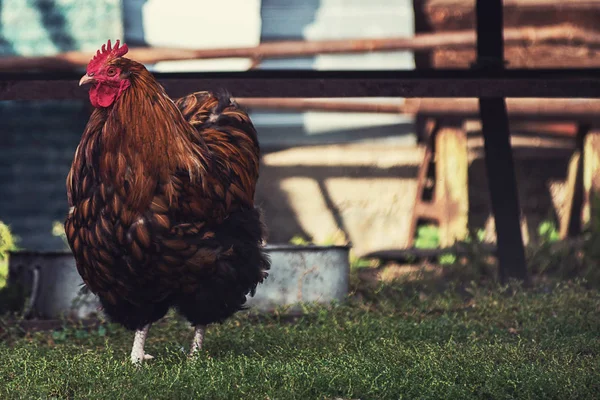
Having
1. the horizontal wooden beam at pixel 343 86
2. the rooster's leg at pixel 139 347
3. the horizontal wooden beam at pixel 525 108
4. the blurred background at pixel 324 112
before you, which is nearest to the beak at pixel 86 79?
the rooster's leg at pixel 139 347

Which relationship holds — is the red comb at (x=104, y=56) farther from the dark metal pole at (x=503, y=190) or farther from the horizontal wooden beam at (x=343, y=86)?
the dark metal pole at (x=503, y=190)

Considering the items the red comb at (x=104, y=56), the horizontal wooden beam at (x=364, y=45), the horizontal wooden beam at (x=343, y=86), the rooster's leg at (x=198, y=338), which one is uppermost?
the red comb at (x=104, y=56)

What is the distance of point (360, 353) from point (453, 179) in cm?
485

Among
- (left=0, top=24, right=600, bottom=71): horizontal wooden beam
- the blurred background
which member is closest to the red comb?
(left=0, top=24, right=600, bottom=71): horizontal wooden beam

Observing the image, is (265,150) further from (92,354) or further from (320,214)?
(92,354)

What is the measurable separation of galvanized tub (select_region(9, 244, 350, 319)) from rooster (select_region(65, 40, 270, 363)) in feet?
5.21

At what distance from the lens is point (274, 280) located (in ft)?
20.8

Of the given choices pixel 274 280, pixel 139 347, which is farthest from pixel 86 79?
pixel 274 280

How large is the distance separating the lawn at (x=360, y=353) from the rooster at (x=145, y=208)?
1.11 feet

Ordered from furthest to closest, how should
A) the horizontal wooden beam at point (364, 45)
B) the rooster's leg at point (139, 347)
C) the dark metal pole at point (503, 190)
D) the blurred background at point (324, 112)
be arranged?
the blurred background at point (324, 112)
the horizontal wooden beam at point (364, 45)
the dark metal pole at point (503, 190)
the rooster's leg at point (139, 347)

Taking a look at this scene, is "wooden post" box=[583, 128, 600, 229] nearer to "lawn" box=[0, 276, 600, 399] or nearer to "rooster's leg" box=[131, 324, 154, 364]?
"lawn" box=[0, 276, 600, 399]

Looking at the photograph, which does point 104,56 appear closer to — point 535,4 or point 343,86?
point 343,86

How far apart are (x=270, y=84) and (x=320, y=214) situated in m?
3.47

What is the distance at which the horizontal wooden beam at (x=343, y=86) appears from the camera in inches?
244
